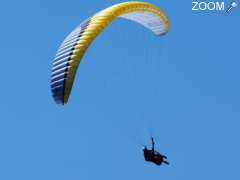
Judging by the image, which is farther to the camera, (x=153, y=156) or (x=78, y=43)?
(x=153, y=156)

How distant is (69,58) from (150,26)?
900 centimetres

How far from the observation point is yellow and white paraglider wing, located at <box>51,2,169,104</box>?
55062 mm

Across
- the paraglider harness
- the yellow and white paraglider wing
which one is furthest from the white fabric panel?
the paraglider harness

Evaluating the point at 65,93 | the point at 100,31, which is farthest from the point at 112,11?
the point at 65,93

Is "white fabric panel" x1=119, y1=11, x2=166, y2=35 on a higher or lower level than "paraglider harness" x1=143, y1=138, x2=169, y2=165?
higher

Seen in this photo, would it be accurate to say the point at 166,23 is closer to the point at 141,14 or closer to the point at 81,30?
the point at 141,14

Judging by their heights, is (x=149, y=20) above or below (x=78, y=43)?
above


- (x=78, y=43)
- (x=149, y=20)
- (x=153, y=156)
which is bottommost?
(x=153, y=156)

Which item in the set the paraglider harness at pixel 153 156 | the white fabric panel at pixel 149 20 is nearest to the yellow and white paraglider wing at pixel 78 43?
the white fabric panel at pixel 149 20

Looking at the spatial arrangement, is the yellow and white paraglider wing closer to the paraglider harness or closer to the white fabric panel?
the white fabric panel

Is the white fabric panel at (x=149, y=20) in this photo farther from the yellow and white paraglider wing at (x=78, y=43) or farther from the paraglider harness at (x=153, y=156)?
the paraglider harness at (x=153, y=156)

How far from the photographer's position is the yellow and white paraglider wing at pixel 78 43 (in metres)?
55.1

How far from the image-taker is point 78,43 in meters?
56.2

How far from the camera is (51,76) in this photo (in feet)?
186
